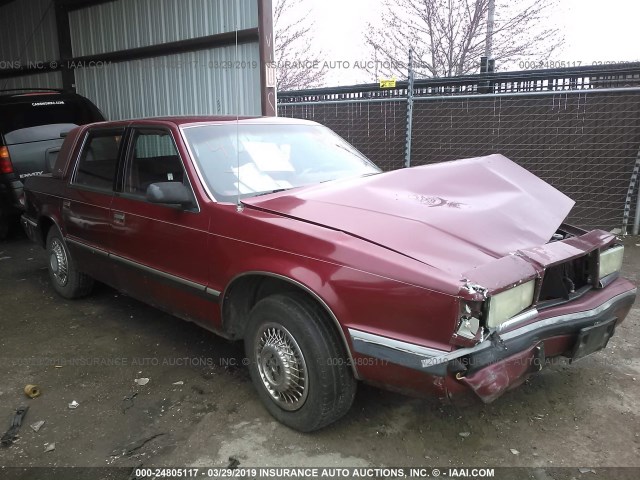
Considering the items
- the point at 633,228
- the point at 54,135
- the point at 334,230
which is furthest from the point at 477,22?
the point at 334,230

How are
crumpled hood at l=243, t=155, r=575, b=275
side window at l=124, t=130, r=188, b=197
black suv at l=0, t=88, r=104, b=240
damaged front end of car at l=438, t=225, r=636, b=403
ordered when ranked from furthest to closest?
black suv at l=0, t=88, r=104, b=240 < side window at l=124, t=130, r=188, b=197 < crumpled hood at l=243, t=155, r=575, b=275 < damaged front end of car at l=438, t=225, r=636, b=403

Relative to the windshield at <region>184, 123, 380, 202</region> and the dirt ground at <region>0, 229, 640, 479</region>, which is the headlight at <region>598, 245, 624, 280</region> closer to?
the dirt ground at <region>0, 229, 640, 479</region>

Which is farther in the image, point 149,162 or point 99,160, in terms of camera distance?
point 99,160

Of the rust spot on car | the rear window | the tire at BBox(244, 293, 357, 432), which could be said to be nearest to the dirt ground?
the tire at BBox(244, 293, 357, 432)

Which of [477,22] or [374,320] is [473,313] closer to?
[374,320]

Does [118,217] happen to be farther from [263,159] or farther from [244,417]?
[244,417]

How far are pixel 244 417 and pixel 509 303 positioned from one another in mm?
1662

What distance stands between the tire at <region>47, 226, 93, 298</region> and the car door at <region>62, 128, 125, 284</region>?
233mm

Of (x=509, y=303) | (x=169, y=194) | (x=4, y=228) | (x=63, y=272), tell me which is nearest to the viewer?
(x=509, y=303)

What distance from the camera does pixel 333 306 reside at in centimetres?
248

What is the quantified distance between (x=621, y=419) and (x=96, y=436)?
300 cm

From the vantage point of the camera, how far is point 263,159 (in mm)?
3533

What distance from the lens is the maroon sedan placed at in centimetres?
227

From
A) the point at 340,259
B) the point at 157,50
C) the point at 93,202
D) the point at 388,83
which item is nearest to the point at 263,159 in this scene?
the point at 340,259
